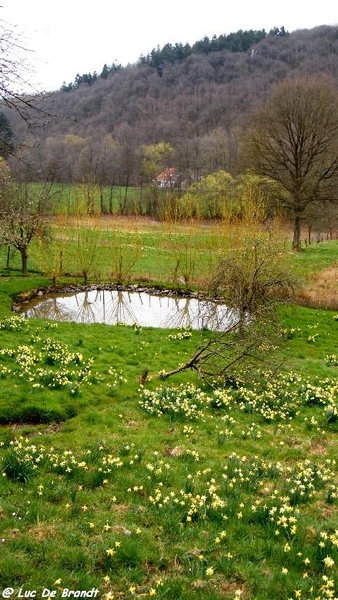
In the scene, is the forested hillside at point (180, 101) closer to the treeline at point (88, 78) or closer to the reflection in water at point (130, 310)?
the treeline at point (88, 78)

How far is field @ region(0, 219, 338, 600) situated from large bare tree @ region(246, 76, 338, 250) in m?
27.5

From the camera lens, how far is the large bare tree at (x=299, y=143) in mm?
39531

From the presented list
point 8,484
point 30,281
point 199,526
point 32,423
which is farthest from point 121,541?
point 30,281

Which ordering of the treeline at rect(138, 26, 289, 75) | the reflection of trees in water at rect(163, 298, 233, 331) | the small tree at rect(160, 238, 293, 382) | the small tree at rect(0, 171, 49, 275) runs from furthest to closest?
the treeline at rect(138, 26, 289, 75)
the small tree at rect(0, 171, 49, 275)
the reflection of trees in water at rect(163, 298, 233, 331)
the small tree at rect(160, 238, 293, 382)

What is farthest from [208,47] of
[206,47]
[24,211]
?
[24,211]

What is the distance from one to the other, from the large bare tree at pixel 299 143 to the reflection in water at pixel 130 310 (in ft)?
59.9

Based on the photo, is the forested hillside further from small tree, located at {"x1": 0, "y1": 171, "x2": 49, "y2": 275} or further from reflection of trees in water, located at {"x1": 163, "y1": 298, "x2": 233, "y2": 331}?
reflection of trees in water, located at {"x1": 163, "y1": 298, "x2": 233, "y2": 331}

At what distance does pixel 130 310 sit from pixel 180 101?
122337 mm

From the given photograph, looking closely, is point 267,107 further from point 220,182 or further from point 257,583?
point 257,583

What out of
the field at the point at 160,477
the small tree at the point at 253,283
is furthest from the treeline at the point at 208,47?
the field at the point at 160,477

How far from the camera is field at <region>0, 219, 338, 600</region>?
541 centimetres

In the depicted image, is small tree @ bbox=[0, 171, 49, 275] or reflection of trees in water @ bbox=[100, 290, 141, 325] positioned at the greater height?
small tree @ bbox=[0, 171, 49, 275]

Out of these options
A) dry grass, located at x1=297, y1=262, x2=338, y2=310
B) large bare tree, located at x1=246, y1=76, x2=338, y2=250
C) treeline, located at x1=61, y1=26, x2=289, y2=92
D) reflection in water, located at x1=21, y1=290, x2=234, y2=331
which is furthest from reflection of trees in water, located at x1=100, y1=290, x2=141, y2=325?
treeline, located at x1=61, y1=26, x2=289, y2=92

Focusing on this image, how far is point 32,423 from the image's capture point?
34.4 ft
